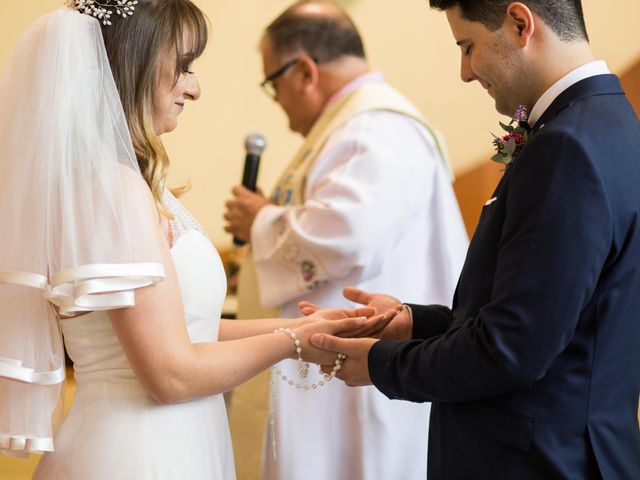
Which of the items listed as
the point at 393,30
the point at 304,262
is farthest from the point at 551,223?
the point at 393,30

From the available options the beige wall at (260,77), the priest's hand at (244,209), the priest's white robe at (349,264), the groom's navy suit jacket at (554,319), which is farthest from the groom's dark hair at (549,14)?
the beige wall at (260,77)

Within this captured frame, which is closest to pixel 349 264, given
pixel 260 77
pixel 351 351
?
pixel 351 351

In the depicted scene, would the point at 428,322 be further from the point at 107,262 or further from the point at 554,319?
the point at 107,262

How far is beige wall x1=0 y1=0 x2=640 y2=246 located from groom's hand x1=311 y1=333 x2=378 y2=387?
371cm

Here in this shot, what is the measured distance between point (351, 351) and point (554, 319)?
0.61 metres

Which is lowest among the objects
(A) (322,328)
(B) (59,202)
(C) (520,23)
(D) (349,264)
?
(D) (349,264)

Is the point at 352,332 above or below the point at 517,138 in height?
below

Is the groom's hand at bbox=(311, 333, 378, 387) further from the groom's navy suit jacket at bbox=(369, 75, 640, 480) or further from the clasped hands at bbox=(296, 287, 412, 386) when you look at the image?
the groom's navy suit jacket at bbox=(369, 75, 640, 480)

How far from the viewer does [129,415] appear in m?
2.07

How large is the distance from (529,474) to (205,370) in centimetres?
71

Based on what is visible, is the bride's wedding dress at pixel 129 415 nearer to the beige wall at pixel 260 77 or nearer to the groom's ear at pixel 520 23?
the groom's ear at pixel 520 23

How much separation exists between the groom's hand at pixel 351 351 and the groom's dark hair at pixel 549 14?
2.50 ft

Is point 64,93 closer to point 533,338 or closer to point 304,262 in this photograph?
point 533,338

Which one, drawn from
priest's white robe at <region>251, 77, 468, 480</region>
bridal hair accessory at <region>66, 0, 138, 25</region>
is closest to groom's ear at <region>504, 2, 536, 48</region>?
bridal hair accessory at <region>66, 0, 138, 25</region>
